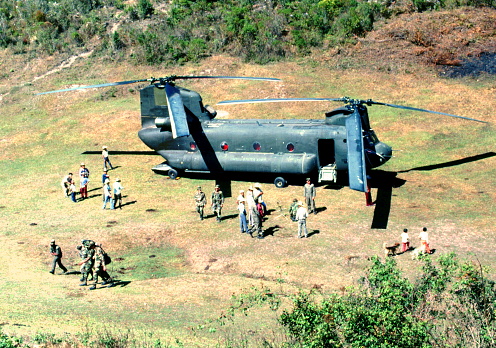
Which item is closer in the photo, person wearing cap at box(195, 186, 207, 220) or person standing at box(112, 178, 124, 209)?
person wearing cap at box(195, 186, 207, 220)

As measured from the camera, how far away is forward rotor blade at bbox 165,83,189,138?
23.3 m

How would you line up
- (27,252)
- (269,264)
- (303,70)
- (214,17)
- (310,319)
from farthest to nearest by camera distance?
(214,17) < (303,70) < (27,252) < (269,264) < (310,319)

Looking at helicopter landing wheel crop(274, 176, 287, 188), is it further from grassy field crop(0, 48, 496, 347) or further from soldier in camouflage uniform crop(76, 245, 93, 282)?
soldier in camouflage uniform crop(76, 245, 93, 282)

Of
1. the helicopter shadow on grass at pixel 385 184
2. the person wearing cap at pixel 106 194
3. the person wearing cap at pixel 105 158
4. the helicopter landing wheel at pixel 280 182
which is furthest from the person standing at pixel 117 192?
the helicopter shadow on grass at pixel 385 184

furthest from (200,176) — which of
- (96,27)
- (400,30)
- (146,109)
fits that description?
(96,27)

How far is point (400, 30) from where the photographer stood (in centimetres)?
4456

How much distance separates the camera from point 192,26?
5059 centimetres

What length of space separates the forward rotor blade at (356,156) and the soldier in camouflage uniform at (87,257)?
890 cm

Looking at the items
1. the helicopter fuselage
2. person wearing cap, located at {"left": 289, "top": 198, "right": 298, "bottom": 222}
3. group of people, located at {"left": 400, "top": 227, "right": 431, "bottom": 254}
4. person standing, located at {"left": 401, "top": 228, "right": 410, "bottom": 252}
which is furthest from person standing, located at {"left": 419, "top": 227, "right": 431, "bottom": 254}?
the helicopter fuselage

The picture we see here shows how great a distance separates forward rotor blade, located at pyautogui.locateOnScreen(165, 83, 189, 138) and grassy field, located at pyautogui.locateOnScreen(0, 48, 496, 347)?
375 cm

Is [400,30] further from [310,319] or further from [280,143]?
[310,319]

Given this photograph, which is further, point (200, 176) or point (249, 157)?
point (200, 176)

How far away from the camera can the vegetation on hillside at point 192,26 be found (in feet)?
149

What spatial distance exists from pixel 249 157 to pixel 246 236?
582 cm
